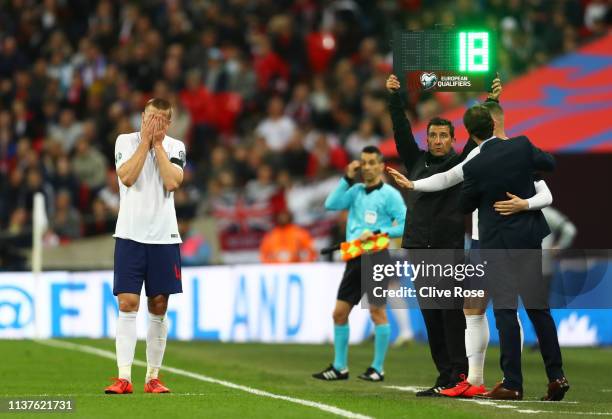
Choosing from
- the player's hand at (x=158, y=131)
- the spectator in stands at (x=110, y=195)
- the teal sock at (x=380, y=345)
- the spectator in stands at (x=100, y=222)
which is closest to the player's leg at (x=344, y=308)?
the teal sock at (x=380, y=345)

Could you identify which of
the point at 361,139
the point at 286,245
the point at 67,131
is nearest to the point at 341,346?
Result: the point at 286,245

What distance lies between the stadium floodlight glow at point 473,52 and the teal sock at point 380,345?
3.46m

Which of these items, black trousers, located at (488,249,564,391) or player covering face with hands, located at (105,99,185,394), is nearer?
black trousers, located at (488,249,564,391)

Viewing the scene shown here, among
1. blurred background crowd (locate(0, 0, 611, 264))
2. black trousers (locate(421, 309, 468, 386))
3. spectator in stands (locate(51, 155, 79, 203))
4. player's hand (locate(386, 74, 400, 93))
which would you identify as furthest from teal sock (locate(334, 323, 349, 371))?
spectator in stands (locate(51, 155, 79, 203))

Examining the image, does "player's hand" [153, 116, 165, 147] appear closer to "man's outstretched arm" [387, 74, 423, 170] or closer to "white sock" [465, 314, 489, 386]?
"man's outstretched arm" [387, 74, 423, 170]

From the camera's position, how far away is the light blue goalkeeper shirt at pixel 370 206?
14391 mm

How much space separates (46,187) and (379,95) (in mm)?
5818

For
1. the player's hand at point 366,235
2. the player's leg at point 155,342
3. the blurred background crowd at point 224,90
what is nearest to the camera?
the player's leg at point 155,342

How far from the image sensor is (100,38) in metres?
28.3

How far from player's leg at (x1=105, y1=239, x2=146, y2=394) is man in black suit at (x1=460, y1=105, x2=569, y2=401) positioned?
265 cm

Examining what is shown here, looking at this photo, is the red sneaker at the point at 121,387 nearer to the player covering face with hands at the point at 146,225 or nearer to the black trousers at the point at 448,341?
the player covering face with hands at the point at 146,225

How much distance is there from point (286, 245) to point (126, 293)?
32.4 feet

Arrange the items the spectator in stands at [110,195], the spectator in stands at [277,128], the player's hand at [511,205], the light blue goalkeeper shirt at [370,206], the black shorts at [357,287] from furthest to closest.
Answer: the spectator in stands at [277,128], the spectator in stands at [110,195], the black shorts at [357,287], the light blue goalkeeper shirt at [370,206], the player's hand at [511,205]

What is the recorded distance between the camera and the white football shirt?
11508mm
